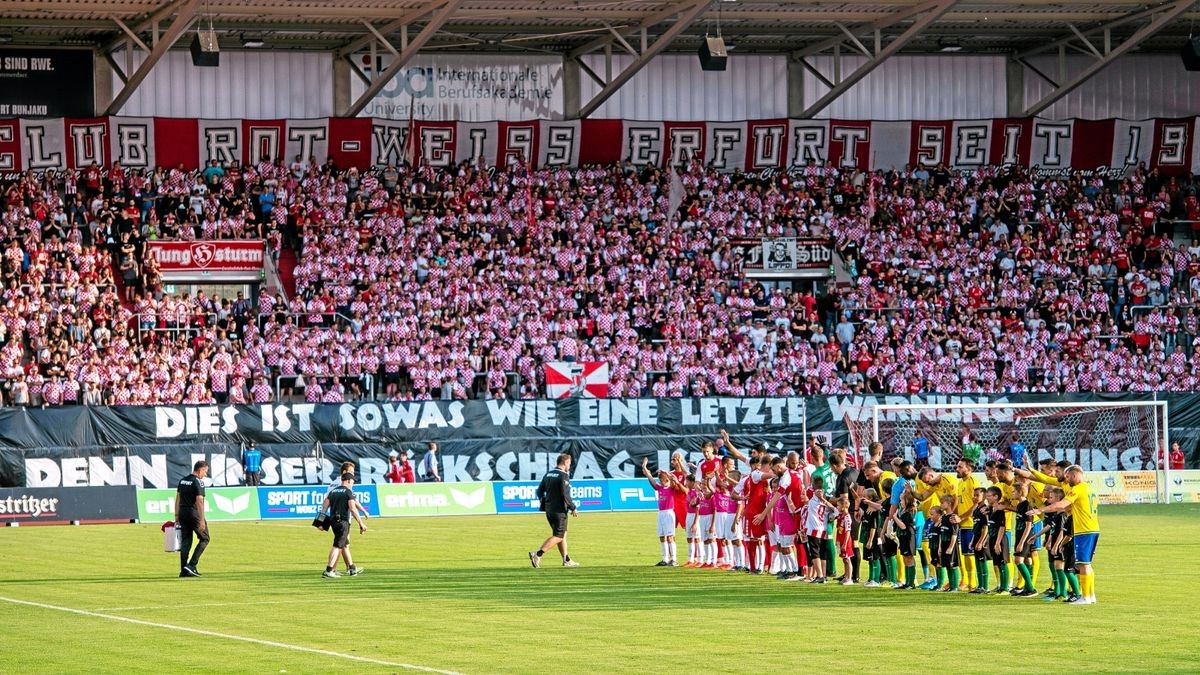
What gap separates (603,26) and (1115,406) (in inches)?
711

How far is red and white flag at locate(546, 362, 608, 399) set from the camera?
45156 mm

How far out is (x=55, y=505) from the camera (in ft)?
127

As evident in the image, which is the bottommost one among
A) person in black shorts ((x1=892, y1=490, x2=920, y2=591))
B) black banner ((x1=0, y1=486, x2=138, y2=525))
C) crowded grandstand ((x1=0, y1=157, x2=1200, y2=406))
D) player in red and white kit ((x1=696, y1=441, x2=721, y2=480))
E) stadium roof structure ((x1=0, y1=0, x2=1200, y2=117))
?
black banner ((x1=0, y1=486, x2=138, y2=525))

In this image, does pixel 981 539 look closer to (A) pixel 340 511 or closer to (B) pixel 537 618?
(B) pixel 537 618

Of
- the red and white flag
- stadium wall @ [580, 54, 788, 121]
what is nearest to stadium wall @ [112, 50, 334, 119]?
stadium wall @ [580, 54, 788, 121]

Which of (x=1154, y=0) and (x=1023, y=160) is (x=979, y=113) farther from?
(x=1154, y=0)

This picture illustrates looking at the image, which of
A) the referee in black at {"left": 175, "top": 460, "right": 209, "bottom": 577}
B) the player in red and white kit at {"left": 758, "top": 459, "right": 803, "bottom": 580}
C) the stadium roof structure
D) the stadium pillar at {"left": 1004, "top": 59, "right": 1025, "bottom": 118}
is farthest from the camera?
the stadium pillar at {"left": 1004, "top": 59, "right": 1025, "bottom": 118}

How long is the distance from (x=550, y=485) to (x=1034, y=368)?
25.0m

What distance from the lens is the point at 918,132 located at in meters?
55.9

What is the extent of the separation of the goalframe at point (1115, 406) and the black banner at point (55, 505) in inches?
677

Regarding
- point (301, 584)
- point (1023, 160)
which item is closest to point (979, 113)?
point (1023, 160)

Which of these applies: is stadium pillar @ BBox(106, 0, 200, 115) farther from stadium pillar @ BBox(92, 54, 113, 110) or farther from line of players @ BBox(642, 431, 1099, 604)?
line of players @ BBox(642, 431, 1099, 604)

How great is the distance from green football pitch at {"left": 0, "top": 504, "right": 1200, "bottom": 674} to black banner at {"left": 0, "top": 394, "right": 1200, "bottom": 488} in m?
10.5

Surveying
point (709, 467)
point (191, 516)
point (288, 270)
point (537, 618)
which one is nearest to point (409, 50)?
point (288, 270)
